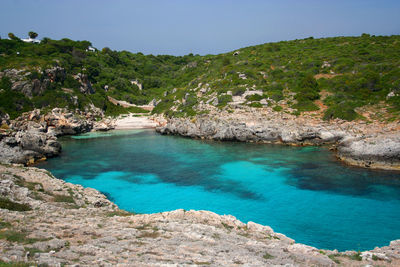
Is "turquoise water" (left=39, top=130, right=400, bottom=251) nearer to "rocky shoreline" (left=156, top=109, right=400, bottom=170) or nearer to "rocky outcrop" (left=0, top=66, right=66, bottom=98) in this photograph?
"rocky shoreline" (left=156, top=109, right=400, bottom=170)

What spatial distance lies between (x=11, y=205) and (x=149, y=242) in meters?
6.74

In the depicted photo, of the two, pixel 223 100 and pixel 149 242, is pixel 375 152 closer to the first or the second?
pixel 149 242

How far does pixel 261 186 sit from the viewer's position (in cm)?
2095

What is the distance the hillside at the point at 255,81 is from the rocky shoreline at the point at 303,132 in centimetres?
222

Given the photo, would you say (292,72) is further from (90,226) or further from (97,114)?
(90,226)

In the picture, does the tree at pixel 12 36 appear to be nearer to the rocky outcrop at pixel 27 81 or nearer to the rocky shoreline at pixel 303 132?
the rocky outcrop at pixel 27 81

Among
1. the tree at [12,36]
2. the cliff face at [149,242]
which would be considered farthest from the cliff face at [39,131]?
the tree at [12,36]

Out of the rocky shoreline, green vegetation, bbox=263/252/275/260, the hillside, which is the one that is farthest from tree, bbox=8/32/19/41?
green vegetation, bbox=263/252/275/260

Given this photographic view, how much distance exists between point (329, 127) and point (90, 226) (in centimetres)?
3233

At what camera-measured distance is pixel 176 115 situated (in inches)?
1976

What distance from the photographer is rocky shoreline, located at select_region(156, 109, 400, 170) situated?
23578mm

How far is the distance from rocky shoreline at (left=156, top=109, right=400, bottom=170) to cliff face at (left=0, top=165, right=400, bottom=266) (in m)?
17.2

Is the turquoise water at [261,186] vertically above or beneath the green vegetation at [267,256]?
beneath

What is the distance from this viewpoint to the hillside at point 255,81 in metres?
39.8
